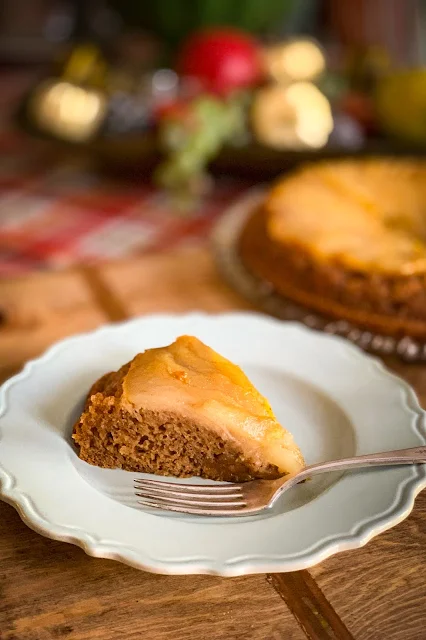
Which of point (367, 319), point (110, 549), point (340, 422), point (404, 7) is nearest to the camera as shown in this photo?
point (110, 549)

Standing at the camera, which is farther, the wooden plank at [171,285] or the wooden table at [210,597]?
the wooden plank at [171,285]

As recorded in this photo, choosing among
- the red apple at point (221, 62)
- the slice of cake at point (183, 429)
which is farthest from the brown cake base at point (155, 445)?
the red apple at point (221, 62)

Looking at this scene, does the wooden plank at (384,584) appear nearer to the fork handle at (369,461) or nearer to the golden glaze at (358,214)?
the fork handle at (369,461)

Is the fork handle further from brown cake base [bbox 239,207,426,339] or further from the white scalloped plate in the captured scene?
brown cake base [bbox 239,207,426,339]

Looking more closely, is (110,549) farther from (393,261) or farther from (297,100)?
(297,100)

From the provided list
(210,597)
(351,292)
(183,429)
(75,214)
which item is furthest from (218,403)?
(75,214)

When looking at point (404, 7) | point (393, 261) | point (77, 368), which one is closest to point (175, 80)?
point (393, 261)

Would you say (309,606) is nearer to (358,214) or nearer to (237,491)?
(237,491)
